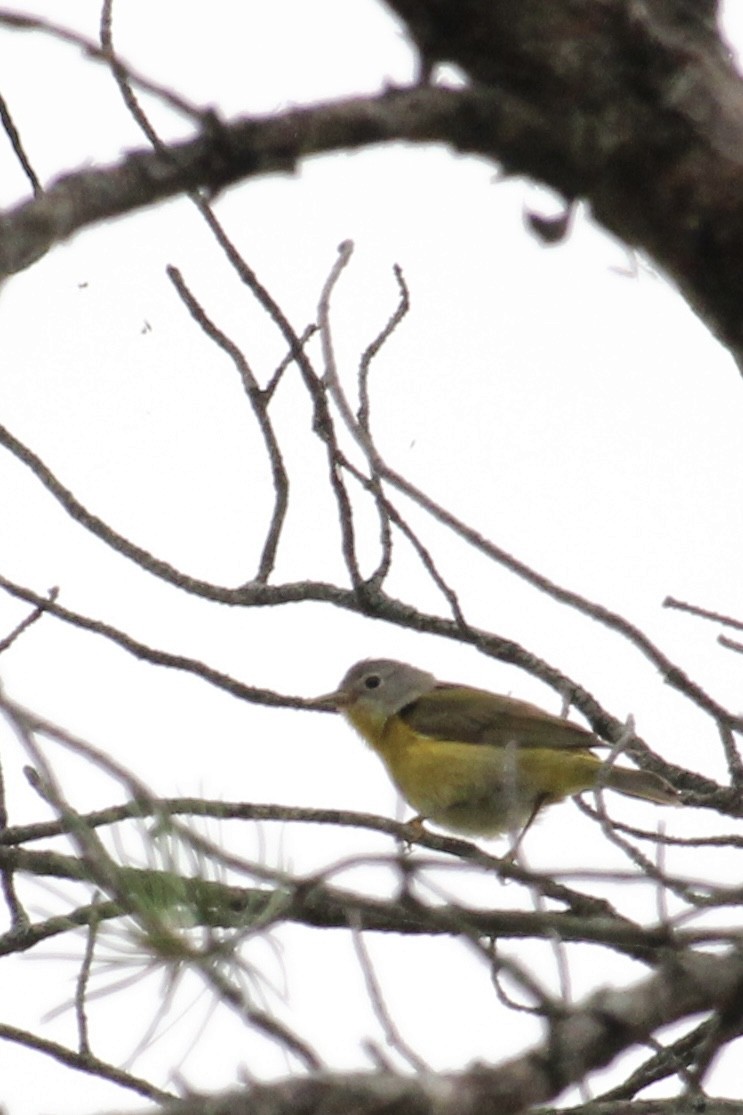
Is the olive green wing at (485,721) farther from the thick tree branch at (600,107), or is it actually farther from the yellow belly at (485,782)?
the thick tree branch at (600,107)

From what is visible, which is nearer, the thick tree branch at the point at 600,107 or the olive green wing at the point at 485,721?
the thick tree branch at the point at 600,107

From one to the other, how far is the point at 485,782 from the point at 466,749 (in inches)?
12.2

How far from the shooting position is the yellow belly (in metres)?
6.81

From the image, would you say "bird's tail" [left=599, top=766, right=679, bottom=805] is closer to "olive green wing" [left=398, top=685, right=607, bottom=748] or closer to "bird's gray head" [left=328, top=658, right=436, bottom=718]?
"olive green wing" [left=398, top=685, right=607, bottom=748]

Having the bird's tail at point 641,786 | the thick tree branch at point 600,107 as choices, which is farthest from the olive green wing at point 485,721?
the thick tree branch at point 600,107

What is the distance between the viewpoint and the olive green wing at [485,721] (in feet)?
22.7

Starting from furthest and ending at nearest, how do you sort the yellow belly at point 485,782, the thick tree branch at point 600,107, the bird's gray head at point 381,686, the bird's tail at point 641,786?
the bird's gray head at point 381,686 < the yellow belly at point 485,782 < the bird's tail at point 641,786 < the thick tree branch at point 600,107

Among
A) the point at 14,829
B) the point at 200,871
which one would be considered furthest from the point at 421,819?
the point at 200,871

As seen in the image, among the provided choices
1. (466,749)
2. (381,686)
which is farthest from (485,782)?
(381,686)

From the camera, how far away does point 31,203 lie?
4.36 feet

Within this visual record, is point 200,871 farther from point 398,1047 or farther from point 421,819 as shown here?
point 421,819

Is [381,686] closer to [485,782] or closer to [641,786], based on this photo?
[485,782]

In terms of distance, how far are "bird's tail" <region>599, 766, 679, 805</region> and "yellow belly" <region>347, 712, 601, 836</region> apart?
0.77 m

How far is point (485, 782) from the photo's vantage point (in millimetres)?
6863
